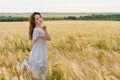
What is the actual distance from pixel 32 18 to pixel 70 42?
110 inches

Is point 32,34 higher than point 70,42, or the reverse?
point 32,34

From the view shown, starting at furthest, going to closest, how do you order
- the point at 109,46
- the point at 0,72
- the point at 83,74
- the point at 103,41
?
1. the point at 103,41
2. the point at 109,46
3. the point at 0,72
4. the point at 83,74

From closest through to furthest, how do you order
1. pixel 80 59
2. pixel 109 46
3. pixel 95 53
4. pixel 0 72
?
pixel 0 72 → pixel 80 59 → pixel 95 53 → pixel 109 46

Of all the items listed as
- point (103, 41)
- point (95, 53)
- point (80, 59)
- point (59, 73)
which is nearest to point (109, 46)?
point (103, 41)

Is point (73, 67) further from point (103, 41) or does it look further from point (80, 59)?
point (103, 41)

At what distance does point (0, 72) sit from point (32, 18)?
1.58m

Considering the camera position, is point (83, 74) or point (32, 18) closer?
point (83, 74)

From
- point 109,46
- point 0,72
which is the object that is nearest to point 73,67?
point 0,72

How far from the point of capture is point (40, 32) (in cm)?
543

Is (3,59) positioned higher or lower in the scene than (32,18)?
lower

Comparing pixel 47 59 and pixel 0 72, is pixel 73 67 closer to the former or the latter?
pixel 0 72

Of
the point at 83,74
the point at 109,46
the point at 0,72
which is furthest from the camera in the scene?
the point at 109,46

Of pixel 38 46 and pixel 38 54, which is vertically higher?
pixel 38 46

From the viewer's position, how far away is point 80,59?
17.1 feet
